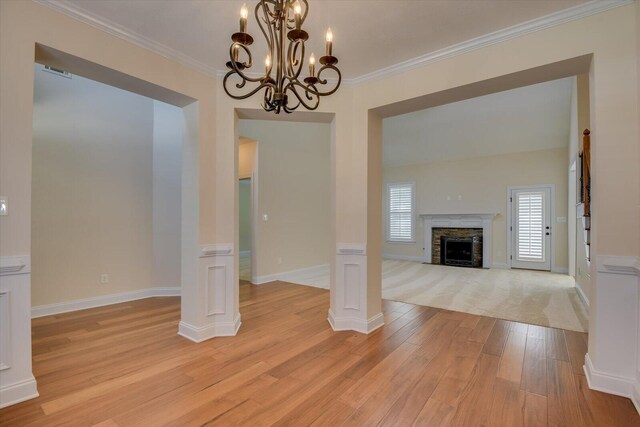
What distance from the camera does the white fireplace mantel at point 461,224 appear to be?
725 cm

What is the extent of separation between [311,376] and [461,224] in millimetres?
6672

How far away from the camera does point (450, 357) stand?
99.3 inches

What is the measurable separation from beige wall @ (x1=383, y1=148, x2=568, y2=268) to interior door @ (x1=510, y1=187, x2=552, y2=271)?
0.54 feet

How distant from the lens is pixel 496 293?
4703 mm

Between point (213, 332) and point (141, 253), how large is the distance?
2.15 m

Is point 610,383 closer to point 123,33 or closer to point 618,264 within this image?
point 618,264

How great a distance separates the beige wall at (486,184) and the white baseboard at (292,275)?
10.5 feet

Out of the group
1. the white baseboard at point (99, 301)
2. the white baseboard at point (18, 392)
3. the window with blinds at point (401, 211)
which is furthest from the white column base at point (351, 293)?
the window with blinds at point (401, 211)

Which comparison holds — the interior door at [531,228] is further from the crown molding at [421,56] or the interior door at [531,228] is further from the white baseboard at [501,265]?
the crown molding at [421,56]

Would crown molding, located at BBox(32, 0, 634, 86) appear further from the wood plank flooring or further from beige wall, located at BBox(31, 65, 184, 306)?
the wood plank flooring

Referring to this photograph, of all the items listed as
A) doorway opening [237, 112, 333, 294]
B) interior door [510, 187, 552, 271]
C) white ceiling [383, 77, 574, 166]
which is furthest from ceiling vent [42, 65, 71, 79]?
interior door [510, 187, 552, 271]

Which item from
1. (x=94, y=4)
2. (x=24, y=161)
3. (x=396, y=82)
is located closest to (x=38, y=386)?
(x=24, y=161)

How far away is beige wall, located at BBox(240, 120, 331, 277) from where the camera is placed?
5.50 meters

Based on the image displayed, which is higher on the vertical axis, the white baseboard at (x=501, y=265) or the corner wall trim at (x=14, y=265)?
the corner wall trim at (x=14, y=265)
